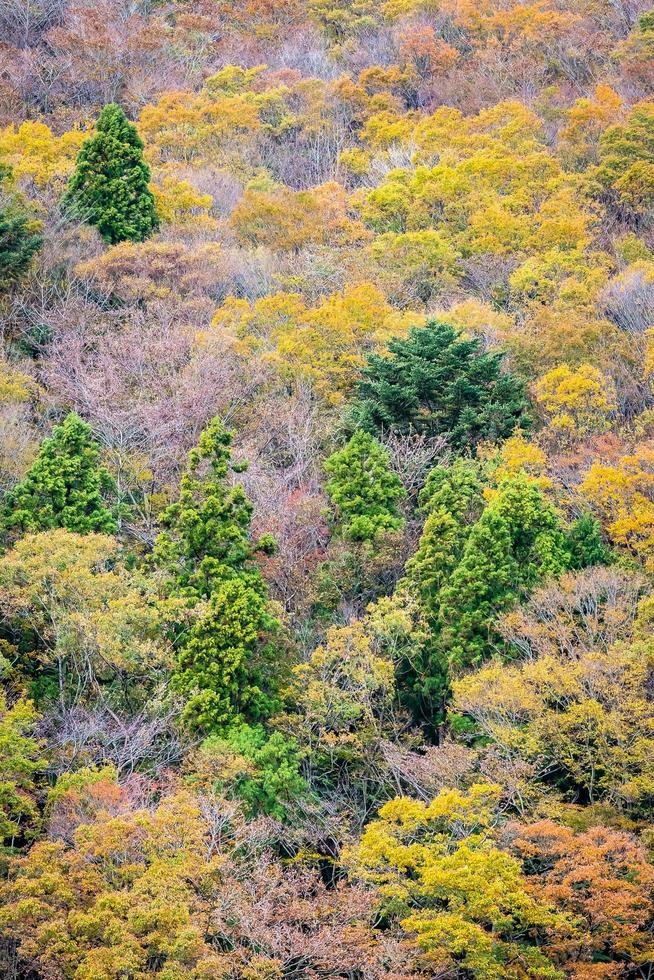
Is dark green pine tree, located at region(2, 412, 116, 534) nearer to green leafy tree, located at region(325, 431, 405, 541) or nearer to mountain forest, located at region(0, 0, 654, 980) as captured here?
mountain forest, located at region(0, 0, 654, 980)

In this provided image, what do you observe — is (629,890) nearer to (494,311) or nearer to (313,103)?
(494,311)

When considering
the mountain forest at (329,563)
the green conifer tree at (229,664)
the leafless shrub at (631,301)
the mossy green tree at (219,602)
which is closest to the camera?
the mountain forest at (329,563)

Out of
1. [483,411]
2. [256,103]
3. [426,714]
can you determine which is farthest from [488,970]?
[256,103]

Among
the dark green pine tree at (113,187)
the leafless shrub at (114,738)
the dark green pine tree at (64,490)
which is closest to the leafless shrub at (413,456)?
the dark green pine tree at (64,490)

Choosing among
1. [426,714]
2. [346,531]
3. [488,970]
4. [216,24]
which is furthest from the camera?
[216,24]

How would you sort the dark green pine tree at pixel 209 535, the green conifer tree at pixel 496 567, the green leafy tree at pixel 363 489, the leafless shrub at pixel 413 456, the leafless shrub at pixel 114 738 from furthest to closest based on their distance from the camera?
the leafless shrub at pixel 413 456, the green leafy tree at pixel 363 489, the green conifer tree at pixel 496 567, the dark green pine tree at pixel 209 535, the leafless shrub at pixel 114 738

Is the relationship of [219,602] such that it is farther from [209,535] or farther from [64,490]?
[64,490]

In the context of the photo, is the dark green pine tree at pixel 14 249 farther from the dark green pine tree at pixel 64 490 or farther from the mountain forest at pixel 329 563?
the dark green pine tree at pixel 64 490
